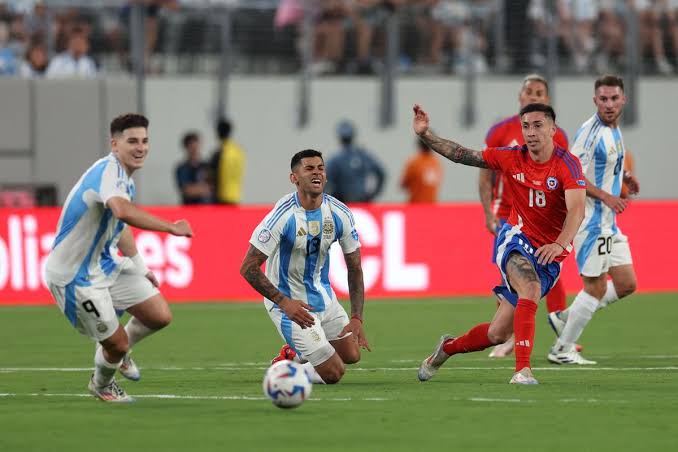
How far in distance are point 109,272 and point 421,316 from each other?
7197 mm

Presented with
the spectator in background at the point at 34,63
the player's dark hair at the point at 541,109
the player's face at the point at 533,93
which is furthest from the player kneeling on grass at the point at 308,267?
the spectator in background at the point at 34,63

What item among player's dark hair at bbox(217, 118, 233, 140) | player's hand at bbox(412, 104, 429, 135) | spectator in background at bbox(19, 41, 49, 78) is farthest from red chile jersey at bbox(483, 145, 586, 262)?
spectator in background at bbox(19, 41, 49, 78)

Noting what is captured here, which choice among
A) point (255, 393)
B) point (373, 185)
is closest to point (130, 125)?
point (255, 393)

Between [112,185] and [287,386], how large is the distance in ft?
5.63

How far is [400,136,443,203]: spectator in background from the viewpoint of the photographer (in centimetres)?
2103

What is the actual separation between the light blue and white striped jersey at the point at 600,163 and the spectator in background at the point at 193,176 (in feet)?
29.5

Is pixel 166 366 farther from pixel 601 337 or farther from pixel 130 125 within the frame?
pixel 601 337

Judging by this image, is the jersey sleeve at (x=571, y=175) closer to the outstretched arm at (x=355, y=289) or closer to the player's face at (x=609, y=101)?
the outstretched arm at (x=355, y=289)

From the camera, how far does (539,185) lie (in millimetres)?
9750

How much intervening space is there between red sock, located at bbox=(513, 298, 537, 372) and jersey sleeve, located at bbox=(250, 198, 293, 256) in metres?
1.70

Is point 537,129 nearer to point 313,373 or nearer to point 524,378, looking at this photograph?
point 524,378

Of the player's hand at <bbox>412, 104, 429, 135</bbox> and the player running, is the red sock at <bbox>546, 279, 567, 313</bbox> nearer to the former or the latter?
the player running

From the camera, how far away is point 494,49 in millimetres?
23234

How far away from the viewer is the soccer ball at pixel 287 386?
27.4ft
